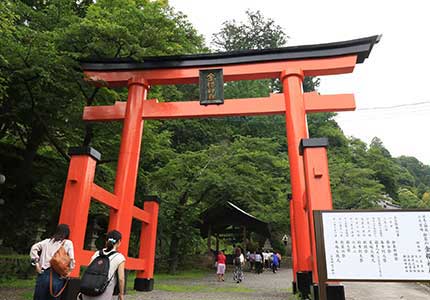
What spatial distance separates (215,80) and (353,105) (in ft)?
11.8

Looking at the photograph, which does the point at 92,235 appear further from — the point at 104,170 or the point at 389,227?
the point at 389,227

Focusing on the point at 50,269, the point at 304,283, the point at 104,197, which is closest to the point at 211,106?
the point at 104,197

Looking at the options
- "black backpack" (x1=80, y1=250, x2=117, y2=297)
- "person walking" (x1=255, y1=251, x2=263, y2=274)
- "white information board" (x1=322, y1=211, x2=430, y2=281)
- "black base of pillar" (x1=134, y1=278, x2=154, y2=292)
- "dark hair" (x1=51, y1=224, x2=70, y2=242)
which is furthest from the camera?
"person walking" (x1=255, y1=251, x2=263, y2=274)

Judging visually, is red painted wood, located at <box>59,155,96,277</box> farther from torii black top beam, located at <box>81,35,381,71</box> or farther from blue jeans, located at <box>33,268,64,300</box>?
torii black top beam, located at <box>81,35,381,71</box>

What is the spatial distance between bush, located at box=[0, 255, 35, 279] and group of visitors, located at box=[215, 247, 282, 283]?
6.91 m

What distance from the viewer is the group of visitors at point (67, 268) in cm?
346

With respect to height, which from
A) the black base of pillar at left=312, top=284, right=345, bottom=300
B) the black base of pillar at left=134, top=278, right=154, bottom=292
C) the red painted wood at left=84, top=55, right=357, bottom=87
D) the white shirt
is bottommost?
the black base of pillar at left=134, top=278, right=154, bottom=292

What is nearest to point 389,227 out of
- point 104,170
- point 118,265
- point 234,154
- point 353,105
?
point 118,265

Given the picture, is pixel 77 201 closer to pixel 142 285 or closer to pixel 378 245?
pixel 142 285

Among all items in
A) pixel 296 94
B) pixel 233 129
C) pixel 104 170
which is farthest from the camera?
pixel 233 129

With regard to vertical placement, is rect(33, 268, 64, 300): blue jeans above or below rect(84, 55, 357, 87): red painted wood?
below

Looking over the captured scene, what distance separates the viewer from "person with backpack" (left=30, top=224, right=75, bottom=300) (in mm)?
3975

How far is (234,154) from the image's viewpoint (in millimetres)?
16938

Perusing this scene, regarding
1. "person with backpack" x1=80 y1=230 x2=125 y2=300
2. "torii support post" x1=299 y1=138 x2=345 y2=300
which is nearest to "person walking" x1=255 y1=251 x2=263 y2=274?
"torii support post" x1=299 y1=138 x2=345 y2=300
